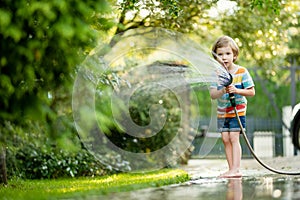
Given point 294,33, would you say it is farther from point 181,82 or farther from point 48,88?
point 48,88

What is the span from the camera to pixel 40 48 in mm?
4305

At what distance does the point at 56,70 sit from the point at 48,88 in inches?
5.8

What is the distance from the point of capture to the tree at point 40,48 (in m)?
4.12

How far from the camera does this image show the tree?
4121mm

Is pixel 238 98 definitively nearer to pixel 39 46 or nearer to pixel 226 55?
pixel 226 55

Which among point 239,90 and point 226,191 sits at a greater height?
point 239,90

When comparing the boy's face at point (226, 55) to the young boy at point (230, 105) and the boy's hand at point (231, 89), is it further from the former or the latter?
the boy's hand at point (231, 89)

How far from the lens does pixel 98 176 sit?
32.2 ft

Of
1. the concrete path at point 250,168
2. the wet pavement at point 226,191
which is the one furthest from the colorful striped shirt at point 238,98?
the concrete path at point 250,168

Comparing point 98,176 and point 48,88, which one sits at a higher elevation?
point 48,88

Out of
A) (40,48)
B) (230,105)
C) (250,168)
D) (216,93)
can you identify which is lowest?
(250,168)

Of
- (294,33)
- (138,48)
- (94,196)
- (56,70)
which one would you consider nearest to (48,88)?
(56,70)

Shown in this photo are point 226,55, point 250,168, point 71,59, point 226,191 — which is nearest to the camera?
point 71,59

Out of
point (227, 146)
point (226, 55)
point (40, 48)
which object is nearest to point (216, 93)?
point (226, 55)
